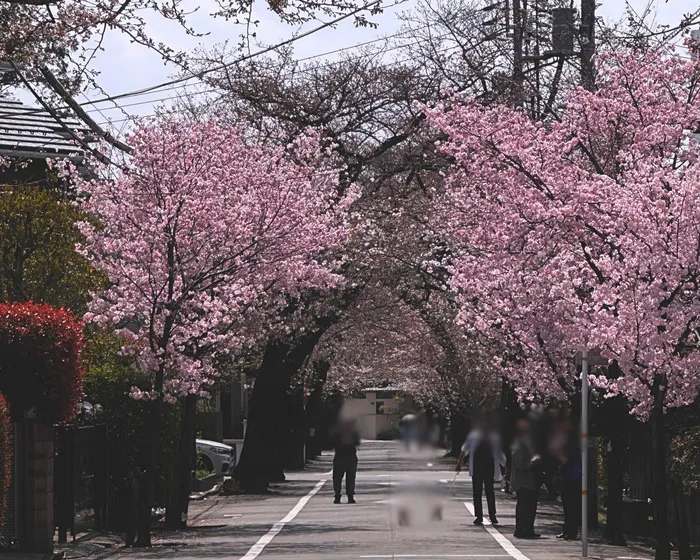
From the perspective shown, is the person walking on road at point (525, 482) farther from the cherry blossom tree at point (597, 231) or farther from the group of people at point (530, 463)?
the cherry blossom tree at point (597, 231)

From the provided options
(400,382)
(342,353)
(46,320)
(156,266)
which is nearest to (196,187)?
(156,266)

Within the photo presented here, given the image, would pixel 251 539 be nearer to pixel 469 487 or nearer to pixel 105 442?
pixel 105 442

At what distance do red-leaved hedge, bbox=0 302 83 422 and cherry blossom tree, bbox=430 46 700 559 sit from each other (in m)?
6.67

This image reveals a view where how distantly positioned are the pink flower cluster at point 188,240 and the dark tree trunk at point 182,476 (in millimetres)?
717

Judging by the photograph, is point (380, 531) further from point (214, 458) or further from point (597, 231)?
point (214, 458)

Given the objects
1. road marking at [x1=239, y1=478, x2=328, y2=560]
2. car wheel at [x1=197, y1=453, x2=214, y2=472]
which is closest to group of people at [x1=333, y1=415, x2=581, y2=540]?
road marking at [x1=239, y1=478, x2=328, y2=560]

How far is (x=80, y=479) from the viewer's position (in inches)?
796

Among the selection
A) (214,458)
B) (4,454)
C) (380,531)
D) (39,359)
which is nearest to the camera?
(4,454)

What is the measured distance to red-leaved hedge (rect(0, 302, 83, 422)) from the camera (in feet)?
55.2

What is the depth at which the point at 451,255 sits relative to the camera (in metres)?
27.8

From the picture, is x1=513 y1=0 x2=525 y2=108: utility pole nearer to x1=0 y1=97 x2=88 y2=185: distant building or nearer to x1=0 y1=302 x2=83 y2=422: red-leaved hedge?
x1=0 y1=97 x2=88 y2=185: distant building

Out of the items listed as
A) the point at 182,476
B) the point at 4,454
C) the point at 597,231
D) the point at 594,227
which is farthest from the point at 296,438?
the point at 4,454

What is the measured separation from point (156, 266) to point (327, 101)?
31.2 feet

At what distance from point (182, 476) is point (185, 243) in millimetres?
3945
